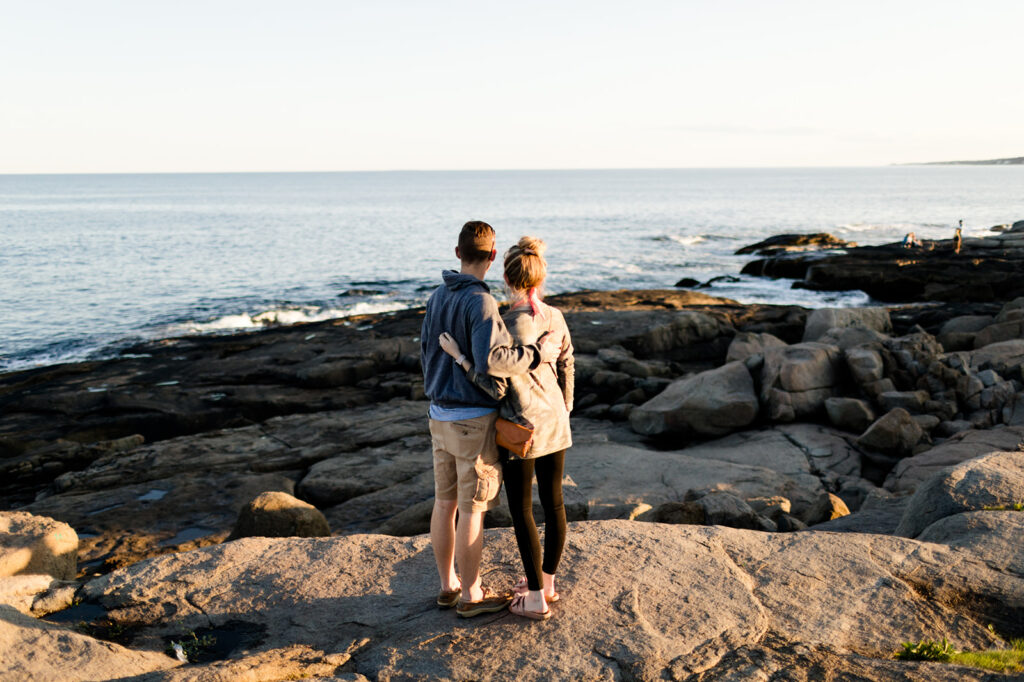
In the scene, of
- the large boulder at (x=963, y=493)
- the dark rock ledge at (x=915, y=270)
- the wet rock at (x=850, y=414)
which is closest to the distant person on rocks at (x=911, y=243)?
the dark rock ledge at (x=915, y=270)

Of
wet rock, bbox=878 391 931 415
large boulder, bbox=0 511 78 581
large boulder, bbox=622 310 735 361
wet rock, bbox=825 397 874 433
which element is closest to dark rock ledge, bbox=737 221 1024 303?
large boulder, bbox=622 310 735 361

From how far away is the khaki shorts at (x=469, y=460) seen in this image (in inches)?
173

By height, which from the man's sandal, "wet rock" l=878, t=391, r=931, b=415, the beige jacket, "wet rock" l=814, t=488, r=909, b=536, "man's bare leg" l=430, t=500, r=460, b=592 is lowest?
"wet rock" l=878, t=391, r=931, b=415

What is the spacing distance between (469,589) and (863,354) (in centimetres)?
1054

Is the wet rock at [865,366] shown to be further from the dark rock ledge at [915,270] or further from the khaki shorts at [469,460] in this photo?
the dark rock ledge at [915,270]

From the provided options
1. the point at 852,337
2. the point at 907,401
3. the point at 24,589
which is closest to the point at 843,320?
the point at 852,337

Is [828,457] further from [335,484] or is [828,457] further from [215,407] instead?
[215,407]

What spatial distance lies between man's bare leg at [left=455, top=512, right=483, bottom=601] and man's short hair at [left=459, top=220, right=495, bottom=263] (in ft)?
5.11

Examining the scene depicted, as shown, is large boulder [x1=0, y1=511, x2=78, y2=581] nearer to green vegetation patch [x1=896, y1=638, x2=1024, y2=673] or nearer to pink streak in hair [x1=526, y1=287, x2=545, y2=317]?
pink streak in hair [x1=526, y1=287, x2=545, y2=317]

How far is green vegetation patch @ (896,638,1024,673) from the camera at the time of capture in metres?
4.16

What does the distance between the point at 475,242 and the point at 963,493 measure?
507cm

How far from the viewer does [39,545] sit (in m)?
6.29

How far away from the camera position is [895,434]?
10969 mm

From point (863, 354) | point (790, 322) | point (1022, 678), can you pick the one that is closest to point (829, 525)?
point (1022, 678)
